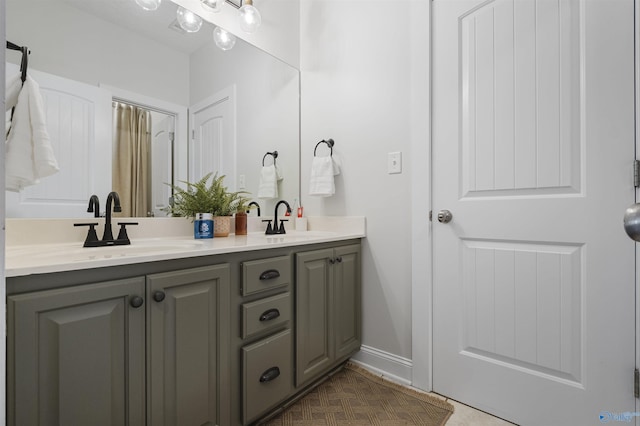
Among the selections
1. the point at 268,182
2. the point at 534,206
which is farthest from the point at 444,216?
the point at 268,182

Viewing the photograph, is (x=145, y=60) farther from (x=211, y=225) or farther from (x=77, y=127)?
(x=211, y=225)

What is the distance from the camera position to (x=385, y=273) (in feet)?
5.43

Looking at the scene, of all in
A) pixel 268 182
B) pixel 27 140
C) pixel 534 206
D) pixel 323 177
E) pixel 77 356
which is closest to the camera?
pixel 77 356

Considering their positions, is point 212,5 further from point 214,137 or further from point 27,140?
point 27,140

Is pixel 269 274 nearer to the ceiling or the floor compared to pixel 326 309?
nearer to the ceiling

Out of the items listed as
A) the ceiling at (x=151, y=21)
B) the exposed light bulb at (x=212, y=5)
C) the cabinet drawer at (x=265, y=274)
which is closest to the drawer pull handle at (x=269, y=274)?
the cabinet drawer at (x=265, y=274)

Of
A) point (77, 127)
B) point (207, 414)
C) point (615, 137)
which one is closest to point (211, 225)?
point (77, 127)

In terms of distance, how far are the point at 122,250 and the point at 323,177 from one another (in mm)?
1100

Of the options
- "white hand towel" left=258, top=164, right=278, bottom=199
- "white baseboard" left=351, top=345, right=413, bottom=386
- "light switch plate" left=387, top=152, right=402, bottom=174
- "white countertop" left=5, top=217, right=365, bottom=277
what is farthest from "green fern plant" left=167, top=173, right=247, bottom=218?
"white baseboard" left=351, top=345, right=413, bottom=386

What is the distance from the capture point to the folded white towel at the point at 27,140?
0.96 meters

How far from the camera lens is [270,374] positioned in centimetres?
118

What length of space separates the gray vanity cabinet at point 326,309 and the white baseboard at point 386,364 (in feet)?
0.26

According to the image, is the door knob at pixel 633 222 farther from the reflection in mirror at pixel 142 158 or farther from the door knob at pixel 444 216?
the reflection in mirror at pixel 142 158

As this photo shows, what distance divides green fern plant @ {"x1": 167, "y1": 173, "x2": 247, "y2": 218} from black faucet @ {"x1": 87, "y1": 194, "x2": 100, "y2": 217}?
29 centimetres
